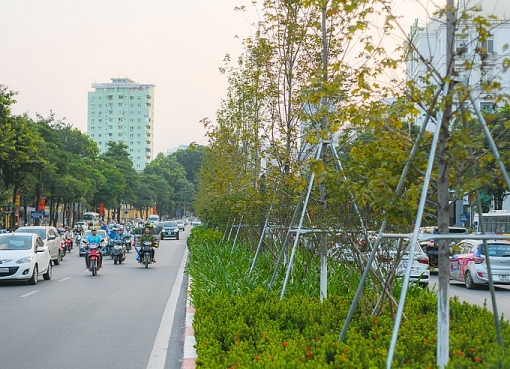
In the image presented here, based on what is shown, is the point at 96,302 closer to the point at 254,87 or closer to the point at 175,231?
the point at 254,87

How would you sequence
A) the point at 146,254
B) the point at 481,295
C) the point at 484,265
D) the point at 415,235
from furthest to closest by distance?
the point at 146,254, the point at 484,265, the point at 481,295, the point at 415,235

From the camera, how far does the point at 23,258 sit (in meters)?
21.1

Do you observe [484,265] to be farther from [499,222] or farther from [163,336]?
[499,222]

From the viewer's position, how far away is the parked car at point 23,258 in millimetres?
20828

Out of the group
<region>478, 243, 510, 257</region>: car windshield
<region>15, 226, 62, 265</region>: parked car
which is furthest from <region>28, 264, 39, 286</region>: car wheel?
<region>478, 243, 510, 257</region>: car windshield

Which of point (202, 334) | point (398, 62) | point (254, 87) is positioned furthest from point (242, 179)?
point (398, 62)

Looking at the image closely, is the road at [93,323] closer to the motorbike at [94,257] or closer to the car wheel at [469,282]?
the motorbike at [94,257]

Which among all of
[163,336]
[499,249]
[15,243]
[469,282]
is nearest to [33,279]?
[15,243]

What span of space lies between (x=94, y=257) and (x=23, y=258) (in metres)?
4.79

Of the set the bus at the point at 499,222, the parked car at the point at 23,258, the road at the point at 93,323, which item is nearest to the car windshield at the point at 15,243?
the parked car at the point at 23,258

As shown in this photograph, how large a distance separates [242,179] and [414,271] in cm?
514

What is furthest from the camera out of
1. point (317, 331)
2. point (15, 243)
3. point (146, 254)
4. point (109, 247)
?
point (109, 247)

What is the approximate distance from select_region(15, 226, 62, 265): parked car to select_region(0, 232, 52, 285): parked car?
7525 mm

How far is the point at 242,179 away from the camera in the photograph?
63.9 ft
